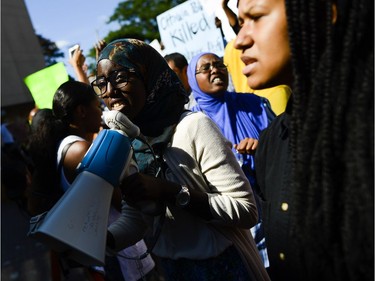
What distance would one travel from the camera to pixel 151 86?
1.84m

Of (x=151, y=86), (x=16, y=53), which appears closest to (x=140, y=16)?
(x=16, y=53)

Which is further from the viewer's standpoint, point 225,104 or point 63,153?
point 225,104

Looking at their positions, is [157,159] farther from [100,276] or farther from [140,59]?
[100,276]

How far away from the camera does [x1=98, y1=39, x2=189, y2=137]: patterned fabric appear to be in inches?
71.2

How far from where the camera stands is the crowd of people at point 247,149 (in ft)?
3.01

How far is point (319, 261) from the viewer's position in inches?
38.6

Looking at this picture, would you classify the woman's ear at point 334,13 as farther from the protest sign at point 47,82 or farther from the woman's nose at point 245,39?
the protest sign at point 47,82

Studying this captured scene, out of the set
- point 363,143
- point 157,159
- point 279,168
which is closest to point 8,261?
point 157,159

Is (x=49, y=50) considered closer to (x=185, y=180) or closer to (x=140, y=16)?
(x=140, y=16)

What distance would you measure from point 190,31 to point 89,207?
3943 millimetres

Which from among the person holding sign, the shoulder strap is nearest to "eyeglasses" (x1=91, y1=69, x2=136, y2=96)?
the shoulder strap

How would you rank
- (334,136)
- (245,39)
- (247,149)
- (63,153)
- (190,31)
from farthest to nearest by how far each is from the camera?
(190,31) → (247,149) → (63,153) → (245,39) → (334,136)

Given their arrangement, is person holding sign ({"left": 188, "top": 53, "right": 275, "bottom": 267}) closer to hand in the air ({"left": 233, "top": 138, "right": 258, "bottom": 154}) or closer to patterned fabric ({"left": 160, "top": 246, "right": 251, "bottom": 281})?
hand in the air ({"left": 233, "top": 138, "right": 258, "bottom": 154})

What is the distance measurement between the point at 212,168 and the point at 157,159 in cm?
21
